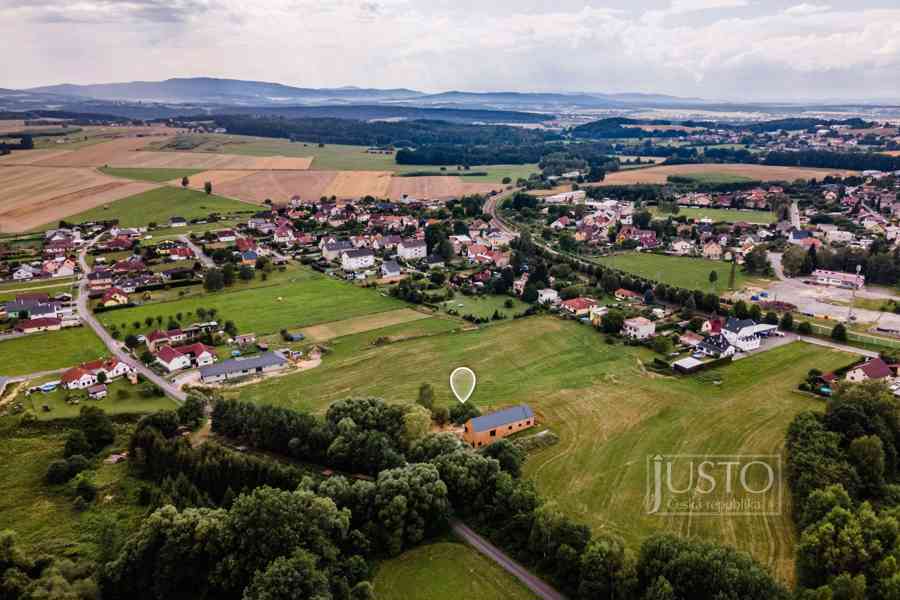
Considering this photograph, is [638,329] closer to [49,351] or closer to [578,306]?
[578,306]

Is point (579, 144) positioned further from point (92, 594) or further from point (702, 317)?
point (92, 594)

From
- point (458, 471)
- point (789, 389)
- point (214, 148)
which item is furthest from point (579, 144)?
point (458, 471)

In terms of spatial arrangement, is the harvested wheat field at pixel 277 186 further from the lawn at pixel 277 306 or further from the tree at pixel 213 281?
the lawn at pixel 277 306

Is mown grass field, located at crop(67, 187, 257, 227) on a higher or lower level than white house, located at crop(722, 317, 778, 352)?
higher

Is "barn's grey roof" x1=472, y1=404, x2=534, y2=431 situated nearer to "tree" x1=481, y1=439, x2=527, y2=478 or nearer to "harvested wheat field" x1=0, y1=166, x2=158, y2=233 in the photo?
"tree" x1=481, y1=439, x2=527, y2=478

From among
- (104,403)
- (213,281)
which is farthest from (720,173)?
(104,403)

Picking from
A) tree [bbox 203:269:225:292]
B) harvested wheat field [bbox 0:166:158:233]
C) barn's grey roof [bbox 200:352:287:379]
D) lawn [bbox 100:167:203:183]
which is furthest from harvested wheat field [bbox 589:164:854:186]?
barn's grey roof [bbox 200:352:287:379]

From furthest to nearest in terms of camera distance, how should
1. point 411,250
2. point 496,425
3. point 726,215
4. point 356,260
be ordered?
point 726,215
point 411,250
point 356,260
point 496,425
